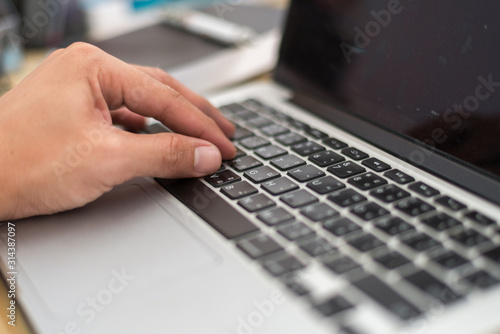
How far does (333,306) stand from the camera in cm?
34

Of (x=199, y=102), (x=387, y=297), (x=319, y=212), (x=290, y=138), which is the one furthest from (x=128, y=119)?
(x=387, y=297)

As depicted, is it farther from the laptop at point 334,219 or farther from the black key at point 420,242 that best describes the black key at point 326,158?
the black key at point 420,242

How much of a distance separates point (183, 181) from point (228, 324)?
0.22 metres

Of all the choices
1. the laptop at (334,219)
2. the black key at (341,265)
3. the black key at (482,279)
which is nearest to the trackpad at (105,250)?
the laptop at (334,219)

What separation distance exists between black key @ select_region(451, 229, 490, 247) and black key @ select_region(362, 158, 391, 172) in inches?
5.3

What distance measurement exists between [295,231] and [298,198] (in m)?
0.06

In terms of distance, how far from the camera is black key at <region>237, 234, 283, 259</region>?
40cm

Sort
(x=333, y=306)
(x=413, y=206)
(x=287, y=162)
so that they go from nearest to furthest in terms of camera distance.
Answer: (x=333, y=306)
(x=413, y=206)
(x=287, y=162)

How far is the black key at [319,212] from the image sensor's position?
436 mm

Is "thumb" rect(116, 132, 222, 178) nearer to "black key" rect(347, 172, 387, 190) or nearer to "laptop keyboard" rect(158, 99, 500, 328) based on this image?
"laptop keyboard" rect(158, 99, 500, 328)

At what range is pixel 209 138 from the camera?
56 centimetres

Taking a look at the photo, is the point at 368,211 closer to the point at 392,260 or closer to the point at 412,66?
the point at 392,260

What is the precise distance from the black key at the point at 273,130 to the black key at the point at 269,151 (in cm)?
4

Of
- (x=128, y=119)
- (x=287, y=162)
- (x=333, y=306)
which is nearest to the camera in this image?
(x=333, y=306)
